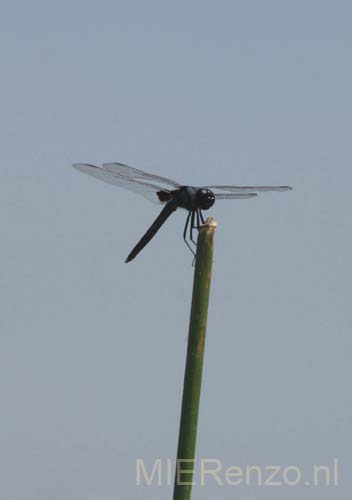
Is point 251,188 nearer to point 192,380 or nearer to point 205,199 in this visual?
point 205,199

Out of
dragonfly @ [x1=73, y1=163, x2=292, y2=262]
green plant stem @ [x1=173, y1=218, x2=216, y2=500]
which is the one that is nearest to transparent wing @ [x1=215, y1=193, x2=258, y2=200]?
dragonfly @ [x1=73, y1=163, x2=292, y2=262]

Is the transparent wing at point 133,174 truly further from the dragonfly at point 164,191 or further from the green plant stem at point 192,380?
the green plant stem at point 192,380

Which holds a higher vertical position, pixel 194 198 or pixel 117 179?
pixel 117 179

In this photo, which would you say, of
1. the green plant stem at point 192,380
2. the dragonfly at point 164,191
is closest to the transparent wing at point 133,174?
the dragonfly at point 164,191

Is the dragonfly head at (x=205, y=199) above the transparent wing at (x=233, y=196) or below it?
below

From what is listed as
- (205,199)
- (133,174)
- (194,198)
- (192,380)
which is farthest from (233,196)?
(192,380)

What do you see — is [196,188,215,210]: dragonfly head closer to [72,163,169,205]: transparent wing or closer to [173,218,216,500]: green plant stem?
[72,163,169,205]: transparent wing

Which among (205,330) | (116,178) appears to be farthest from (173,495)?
(116,178)
